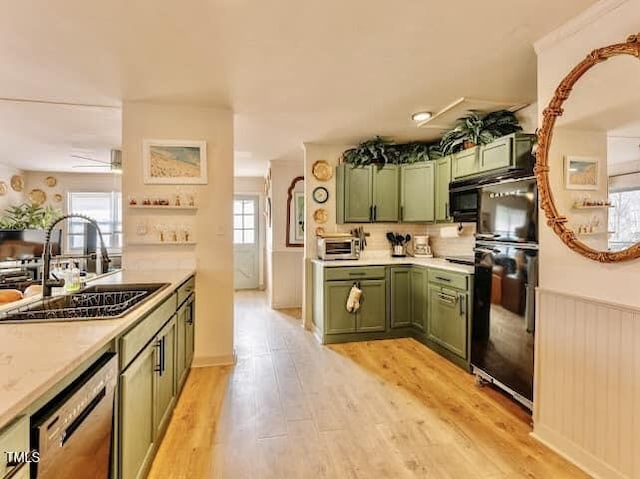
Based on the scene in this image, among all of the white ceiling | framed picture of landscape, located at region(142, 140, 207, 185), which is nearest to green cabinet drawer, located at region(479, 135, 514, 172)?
the white ceiling

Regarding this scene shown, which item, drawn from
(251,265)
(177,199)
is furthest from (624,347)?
(251,265)

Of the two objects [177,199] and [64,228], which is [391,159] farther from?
[64,228]

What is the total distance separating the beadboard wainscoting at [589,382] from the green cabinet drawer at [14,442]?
7.24 feet

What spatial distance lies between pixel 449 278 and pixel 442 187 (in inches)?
43.2

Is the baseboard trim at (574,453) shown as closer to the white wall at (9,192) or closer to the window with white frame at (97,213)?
the window with white frame at (97,213)

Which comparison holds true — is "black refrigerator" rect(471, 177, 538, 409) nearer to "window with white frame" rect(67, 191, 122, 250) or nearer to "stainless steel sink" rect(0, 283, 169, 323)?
"stainless steel sink" rect(0, 283, 169, 323)

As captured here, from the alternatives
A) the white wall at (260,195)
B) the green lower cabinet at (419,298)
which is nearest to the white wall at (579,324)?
the green lower cabinet at (419,298)

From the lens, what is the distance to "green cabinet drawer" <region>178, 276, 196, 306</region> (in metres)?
2.62

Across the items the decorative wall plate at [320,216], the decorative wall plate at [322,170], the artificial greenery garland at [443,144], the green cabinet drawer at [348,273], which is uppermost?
the artificial greenery garland at [443,144]

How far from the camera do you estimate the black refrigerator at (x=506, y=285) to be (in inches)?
89.5

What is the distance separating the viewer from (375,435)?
7.16 ft

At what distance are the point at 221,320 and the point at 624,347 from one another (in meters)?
2.87

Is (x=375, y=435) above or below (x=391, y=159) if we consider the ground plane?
below

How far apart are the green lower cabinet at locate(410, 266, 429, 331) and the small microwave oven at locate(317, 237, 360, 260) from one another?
70 centimetres
